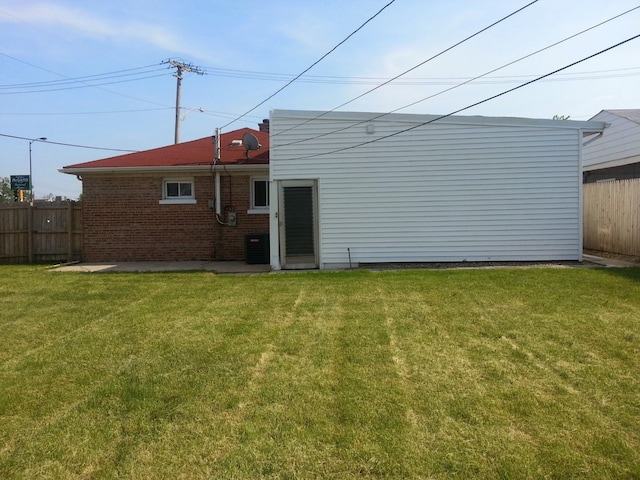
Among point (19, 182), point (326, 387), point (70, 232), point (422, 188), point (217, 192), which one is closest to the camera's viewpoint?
point (326, 387)

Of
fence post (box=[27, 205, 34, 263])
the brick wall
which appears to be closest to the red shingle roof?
the brick wall

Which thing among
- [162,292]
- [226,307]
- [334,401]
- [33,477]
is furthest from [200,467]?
[162,292]

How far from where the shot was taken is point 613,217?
514 inches

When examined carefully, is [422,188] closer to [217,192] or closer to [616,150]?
[217,192]

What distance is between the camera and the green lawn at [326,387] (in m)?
2.91

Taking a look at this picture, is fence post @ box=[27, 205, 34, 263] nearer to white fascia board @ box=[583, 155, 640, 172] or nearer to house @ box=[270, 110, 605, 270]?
house @ box=[270, 110, 605, 270]

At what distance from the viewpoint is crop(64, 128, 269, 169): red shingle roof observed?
45.2 ft

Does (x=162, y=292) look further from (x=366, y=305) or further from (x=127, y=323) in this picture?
(x=366, y=305)

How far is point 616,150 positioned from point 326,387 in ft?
55.0

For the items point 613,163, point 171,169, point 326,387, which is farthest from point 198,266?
point 613,163

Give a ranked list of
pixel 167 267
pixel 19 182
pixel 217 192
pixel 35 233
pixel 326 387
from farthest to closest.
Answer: pixel 19 182
pixel 35 233
pixel 217 192
pixel 167 267
pixel 326 387

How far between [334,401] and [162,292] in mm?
5780

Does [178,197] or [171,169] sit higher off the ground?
[171,169]

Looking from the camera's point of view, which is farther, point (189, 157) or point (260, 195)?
point (189, 157)
